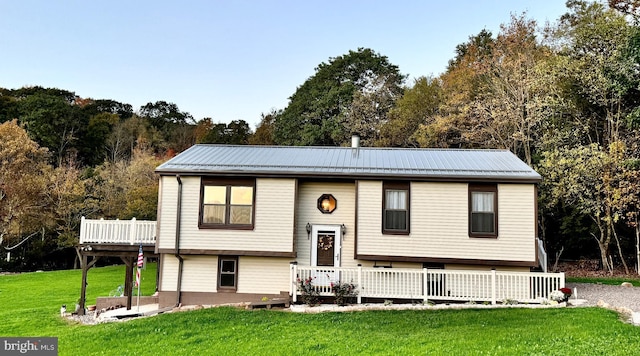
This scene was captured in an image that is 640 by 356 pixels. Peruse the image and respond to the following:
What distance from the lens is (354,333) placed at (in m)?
8.55

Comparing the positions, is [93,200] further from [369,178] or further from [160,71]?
[369,178]

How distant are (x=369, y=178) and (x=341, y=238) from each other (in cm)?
211

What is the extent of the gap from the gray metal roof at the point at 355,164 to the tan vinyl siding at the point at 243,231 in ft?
1.46

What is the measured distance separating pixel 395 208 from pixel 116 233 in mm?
8919

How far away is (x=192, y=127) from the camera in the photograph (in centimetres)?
5259

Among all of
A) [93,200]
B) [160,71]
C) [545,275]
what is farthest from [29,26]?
[545,275]

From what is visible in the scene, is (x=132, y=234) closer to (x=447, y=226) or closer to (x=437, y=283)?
(x=437, y=283)

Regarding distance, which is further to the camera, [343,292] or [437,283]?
[437,283]

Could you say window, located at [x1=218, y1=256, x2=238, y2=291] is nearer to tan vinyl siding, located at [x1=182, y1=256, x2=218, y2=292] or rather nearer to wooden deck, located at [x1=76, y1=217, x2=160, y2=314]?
tan vinyl siding, located at [x1=182, y1=256, x2=218, y2=292]

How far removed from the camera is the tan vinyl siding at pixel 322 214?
1308 centimetres

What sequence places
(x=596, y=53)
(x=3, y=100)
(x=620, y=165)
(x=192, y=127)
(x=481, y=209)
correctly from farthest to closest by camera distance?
(x=192, y=127) < (x=3, y=100) < (x=596, y=53) < (x=620, y=165) < (x=481, y=209)

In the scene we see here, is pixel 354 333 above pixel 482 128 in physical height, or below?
below

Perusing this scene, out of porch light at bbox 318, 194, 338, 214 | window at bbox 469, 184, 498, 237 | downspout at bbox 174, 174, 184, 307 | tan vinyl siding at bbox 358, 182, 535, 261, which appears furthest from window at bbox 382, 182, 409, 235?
downspout at bbox 174, 174, 184, 307

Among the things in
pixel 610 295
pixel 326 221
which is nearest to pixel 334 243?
pixel 326 221
